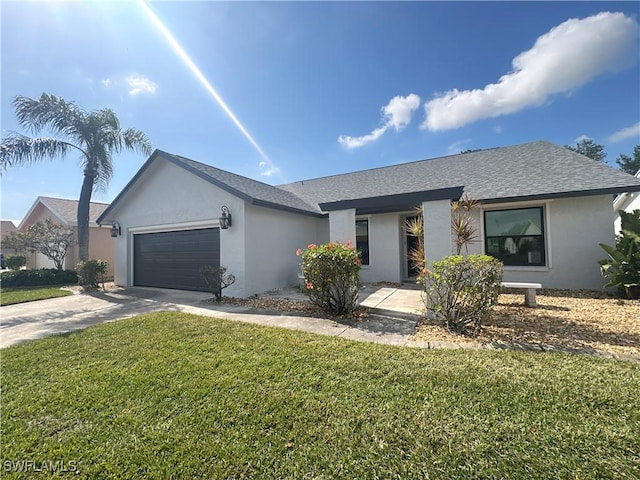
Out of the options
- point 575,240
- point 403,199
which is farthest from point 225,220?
point 575,240

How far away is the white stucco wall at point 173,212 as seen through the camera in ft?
29.9

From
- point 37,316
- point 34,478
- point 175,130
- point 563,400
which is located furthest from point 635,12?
point 37,316

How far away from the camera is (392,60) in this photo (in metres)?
9.40

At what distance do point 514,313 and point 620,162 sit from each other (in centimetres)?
4262

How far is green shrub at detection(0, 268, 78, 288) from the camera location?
520 inches

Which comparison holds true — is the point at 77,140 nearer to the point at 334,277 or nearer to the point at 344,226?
the point at 344,226

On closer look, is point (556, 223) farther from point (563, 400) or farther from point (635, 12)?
point (563, 400)

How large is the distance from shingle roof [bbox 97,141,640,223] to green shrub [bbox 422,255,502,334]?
174 cm

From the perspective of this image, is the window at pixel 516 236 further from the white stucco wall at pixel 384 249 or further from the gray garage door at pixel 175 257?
the gray garage door at pixel 175 257

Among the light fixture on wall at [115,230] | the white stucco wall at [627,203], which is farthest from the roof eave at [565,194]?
the light fixture on wall at [115,230]

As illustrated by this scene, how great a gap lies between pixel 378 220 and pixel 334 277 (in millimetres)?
6018

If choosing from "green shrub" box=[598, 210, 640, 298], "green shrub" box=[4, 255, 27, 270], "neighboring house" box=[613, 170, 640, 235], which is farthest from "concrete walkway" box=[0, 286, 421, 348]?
"green shrub" box=[4, 255, 27, 270]

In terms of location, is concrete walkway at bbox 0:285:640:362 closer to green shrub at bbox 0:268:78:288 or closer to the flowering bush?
the flowering bush

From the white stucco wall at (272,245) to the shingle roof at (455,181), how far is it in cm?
61
